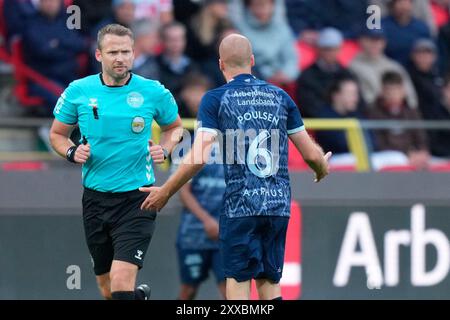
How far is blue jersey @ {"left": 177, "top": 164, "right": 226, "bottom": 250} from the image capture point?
1179 centimetres

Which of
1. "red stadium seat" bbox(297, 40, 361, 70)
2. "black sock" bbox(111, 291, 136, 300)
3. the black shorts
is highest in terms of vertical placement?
"red stadium seat" bbox(297, 40, 361, 70)

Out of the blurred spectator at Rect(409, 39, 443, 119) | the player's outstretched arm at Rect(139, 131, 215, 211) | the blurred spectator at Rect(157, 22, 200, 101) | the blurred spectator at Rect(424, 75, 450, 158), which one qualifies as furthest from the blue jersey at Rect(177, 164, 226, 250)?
the blurred spectator at Rect(409, 39, 443, 119)

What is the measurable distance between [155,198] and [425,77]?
681 cm

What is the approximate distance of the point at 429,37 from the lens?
1495 centimetres

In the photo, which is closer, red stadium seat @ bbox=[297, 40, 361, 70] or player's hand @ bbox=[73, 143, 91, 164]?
player's hand @ bbox=[73, 143, 91, 164]

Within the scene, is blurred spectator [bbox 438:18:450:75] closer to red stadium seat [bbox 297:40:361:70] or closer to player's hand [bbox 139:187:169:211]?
red stadium seat [bbox 297:40:361:70]

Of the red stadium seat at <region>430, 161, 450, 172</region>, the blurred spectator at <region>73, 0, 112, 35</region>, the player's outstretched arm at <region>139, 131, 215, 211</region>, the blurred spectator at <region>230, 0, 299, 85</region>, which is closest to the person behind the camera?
the player's outstretched arm at <region>139, 131, 215, 211</region>

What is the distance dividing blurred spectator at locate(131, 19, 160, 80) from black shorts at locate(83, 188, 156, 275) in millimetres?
3978

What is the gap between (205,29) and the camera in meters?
13.6

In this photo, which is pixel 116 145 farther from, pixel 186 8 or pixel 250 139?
pixel 186 8

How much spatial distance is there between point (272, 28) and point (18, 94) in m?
3.11
